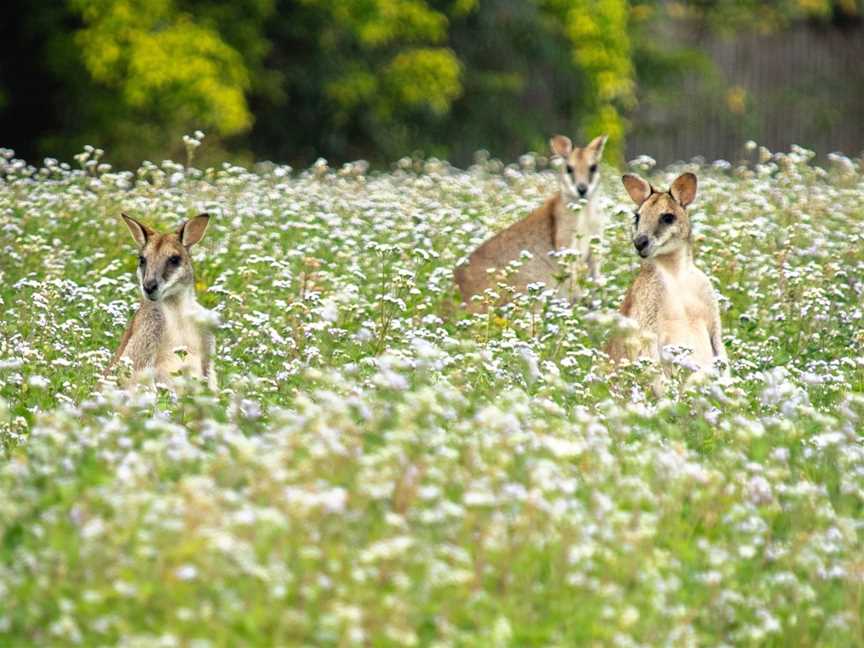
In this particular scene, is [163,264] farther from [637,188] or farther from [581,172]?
[581,172]

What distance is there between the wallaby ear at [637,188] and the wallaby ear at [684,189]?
0.30 meters

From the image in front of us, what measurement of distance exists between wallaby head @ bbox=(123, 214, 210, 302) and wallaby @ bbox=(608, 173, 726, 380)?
2.37 meters

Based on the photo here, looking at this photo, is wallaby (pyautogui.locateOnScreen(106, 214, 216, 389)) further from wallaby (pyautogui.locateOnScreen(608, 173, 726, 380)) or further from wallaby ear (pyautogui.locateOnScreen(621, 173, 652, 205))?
wallaby ear (pyautogui.locateOnScreen(621, 173, 652, 205))

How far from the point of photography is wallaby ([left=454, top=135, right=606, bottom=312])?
487 inches

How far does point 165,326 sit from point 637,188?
9.78ft

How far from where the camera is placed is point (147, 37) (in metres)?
20.9

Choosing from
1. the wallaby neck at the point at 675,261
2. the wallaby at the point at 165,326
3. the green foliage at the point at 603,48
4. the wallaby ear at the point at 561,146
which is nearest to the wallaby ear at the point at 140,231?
the wallaby at the point at 165,326

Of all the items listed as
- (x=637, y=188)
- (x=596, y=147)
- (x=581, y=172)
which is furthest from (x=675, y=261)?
(x=596, y=147)

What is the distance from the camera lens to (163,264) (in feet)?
31.7

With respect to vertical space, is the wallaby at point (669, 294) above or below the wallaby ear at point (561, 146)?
above

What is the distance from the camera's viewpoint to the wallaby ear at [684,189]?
10.3m

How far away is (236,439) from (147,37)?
51.2 ft

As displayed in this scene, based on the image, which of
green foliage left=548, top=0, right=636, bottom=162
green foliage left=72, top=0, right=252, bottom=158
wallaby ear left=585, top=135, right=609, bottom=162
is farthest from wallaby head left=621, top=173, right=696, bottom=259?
green foliage left=548, top=0, right=636, bottom=162

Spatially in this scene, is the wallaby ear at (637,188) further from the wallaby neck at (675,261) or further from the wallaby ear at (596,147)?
the wallaby ear at (596,147)
